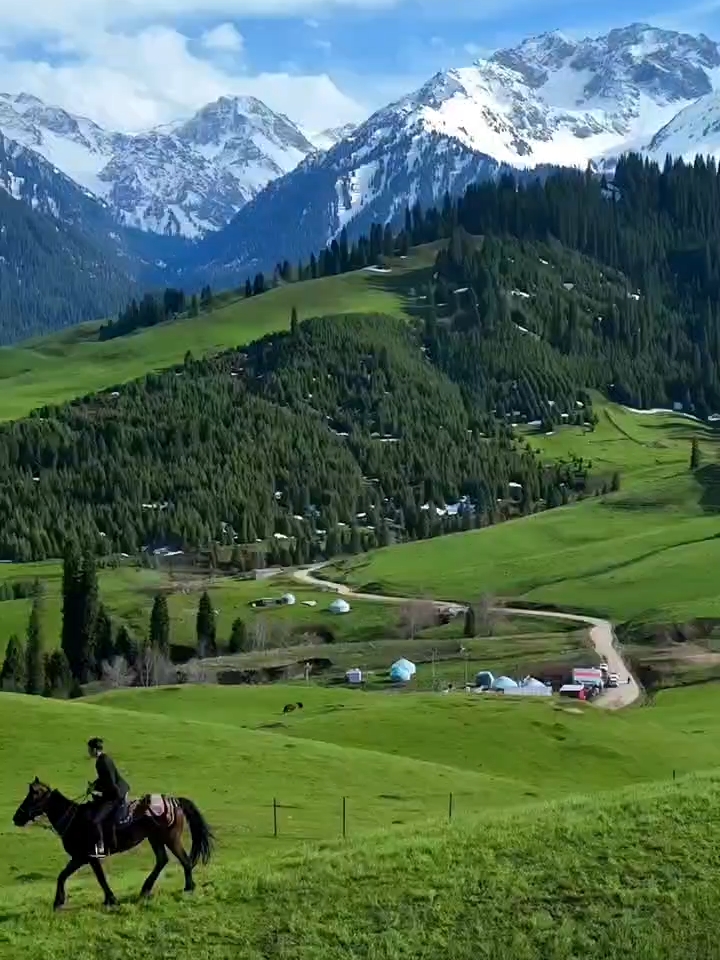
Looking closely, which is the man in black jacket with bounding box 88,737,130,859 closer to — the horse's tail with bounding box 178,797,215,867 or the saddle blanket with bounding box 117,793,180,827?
the saddle blanket with bounding box 117,793,180,827

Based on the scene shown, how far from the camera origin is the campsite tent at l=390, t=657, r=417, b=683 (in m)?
165

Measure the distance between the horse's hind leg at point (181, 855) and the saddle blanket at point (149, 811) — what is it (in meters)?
0.41

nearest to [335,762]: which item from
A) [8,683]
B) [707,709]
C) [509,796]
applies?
[509,796]

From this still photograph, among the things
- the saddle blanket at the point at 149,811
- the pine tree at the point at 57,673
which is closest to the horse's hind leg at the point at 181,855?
the saddle blanket at the point at 149,811

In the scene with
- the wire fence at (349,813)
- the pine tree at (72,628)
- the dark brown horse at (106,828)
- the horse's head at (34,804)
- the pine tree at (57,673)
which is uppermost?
the horse's head at (34,804)

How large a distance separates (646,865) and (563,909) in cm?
385

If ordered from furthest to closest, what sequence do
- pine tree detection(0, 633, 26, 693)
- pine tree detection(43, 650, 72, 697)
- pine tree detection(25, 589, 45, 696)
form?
pine tree detection(25, 589, 45, 696) < pine tree detection(0, 633, 26, 693) < pine tree detection(43, 650, 72, 697)

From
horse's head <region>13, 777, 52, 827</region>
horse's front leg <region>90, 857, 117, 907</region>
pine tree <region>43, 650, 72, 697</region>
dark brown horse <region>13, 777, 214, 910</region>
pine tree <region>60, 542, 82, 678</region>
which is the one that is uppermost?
horse's head <region>13, 777, 52, 827</region>

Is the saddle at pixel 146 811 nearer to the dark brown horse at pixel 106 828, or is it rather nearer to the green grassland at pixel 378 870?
the dark brown horse at pixel 106 828

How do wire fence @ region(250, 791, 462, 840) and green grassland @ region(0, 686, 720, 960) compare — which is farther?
wire fence @ region(250, 791, 462, 840)

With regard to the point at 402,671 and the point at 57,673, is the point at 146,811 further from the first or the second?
the point at 57,673

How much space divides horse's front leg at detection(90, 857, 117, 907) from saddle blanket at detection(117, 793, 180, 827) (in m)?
1.29

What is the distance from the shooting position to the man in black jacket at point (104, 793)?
128ft

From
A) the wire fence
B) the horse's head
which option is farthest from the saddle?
the wire fence
